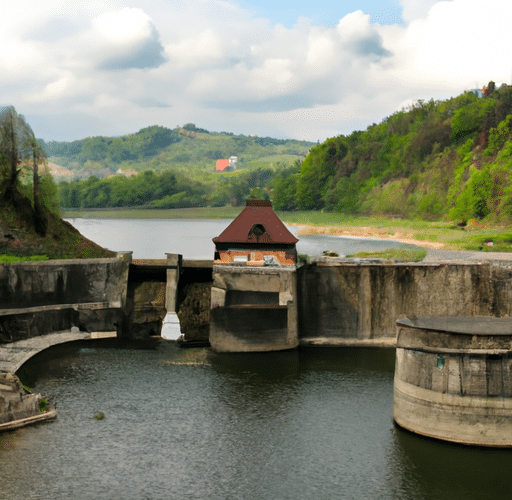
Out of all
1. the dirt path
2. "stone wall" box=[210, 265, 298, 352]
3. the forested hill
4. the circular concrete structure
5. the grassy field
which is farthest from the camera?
the forested hill

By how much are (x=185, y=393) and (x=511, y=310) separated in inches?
921

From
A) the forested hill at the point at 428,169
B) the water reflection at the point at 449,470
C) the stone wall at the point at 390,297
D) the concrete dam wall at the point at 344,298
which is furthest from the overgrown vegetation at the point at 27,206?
the forested hill at the point at 428,169

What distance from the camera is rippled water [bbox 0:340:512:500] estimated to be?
25.5 meters

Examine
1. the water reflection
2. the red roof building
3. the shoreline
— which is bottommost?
the water reflection

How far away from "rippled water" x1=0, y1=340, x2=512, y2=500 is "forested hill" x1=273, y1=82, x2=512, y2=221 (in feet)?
248

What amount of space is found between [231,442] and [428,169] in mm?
128500

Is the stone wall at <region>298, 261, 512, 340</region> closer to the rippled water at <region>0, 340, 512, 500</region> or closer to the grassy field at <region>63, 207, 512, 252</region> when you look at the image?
the rippled water at <region>0, 340, 512, 500</region>

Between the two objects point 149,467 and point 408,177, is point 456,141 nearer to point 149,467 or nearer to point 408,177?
point 408,177

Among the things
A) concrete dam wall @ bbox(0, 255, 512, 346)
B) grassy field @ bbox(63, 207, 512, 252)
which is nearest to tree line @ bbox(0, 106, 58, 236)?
concrete dam wall @ bbox(0, 255, 512, 346)

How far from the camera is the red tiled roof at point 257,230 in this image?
48.0 meters

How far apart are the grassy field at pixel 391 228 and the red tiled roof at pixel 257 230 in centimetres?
2293

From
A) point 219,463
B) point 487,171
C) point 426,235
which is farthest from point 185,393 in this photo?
point 487,171

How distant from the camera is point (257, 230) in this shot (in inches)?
1925

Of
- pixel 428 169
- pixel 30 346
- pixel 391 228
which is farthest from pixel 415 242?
pixel 428 169
